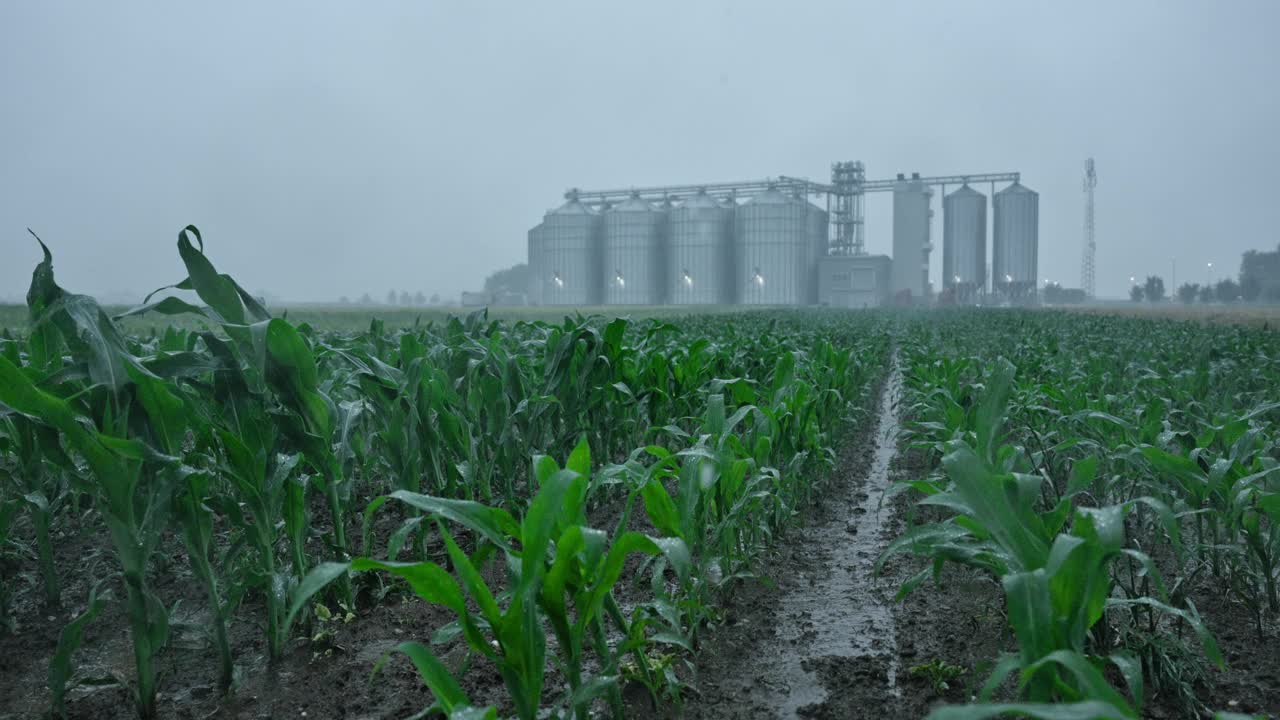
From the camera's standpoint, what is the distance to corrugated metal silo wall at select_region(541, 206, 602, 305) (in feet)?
167

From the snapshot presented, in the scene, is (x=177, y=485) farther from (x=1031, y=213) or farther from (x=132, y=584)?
(x=1031, y=213)

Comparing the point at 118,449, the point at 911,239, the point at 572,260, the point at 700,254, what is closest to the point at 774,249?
the point at 700,254

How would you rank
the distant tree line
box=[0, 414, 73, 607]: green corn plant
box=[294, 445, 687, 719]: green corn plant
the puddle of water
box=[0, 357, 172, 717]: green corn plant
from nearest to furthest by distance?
box=[294, 445, 687, 719]: green corn plant
box=[0, 357, 172, 717]: green corn plant
the puddle of water
box=[0, 414, 73, 607]: green corn plant
the distant tree line

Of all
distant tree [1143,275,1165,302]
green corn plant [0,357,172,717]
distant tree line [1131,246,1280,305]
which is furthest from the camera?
distant tree [1143,275,1165,302]

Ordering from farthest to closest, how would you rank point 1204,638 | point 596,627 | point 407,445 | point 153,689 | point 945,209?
point 945,209, point 407,445, point 153,689, point 596,627, point 1204,638

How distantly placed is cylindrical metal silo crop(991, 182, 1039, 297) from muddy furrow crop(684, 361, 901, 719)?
5360cm

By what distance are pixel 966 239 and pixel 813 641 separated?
2177 inches

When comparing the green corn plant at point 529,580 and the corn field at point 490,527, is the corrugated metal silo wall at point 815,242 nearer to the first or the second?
the corn field at point 490,527

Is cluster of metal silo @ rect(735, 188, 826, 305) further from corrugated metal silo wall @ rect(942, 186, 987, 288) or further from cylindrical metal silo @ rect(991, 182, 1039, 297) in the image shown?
cylindrical metal silo @ rect(991, 182, 1039, 297)

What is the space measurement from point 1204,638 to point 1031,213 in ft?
188

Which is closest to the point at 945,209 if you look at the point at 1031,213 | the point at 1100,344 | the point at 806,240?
the point at 1031,213

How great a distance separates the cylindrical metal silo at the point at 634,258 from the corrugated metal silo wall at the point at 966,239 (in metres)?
18.6

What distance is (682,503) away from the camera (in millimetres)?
2373

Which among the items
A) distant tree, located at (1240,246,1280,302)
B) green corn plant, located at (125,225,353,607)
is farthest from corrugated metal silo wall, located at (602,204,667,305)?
green corn plant, located at (125,225,353,607)
